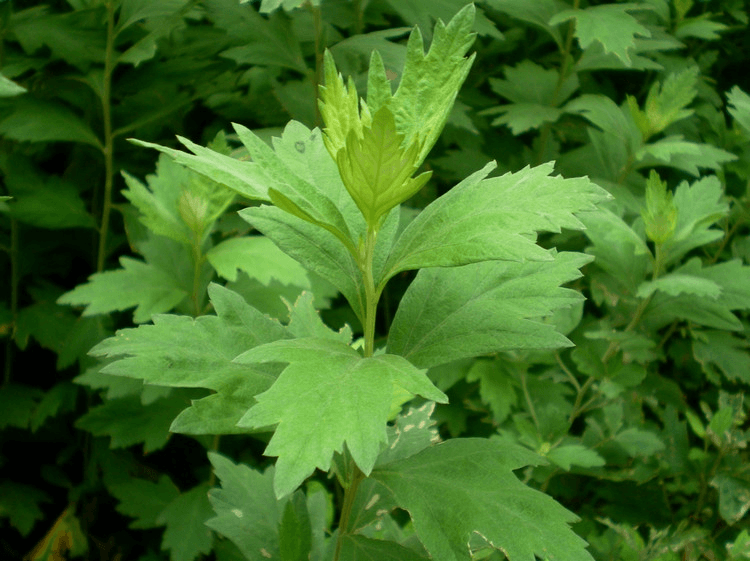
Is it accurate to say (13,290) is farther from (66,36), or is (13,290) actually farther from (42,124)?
(66,36)

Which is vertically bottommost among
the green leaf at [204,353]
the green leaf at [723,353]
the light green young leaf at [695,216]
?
the green leaf at [723,353]

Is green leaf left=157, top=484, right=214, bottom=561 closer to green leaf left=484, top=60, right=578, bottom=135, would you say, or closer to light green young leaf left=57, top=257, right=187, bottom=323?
light green young leaf left=57, top=257, right=187, bottom=323

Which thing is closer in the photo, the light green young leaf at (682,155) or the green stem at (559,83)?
the light green young leaf at (682,155)

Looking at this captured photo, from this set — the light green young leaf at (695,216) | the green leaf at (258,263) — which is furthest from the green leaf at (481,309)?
the light green young leaf at (695,216)

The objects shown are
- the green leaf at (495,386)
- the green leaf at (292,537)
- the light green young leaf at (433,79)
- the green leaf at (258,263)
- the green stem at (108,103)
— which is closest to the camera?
the light green young leaf at (433,79)

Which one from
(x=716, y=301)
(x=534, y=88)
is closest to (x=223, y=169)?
(x=716, y=301)

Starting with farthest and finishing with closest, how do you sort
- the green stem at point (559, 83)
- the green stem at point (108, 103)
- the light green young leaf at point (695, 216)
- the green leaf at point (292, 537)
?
the green stem at point (559, 83) → the green stem at point (108, 103) → the light green young leaf at point (695, 216) → the green leaf at point (292, 537)

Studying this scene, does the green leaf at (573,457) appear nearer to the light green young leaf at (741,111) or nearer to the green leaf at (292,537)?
the green leaf at (292,537)
